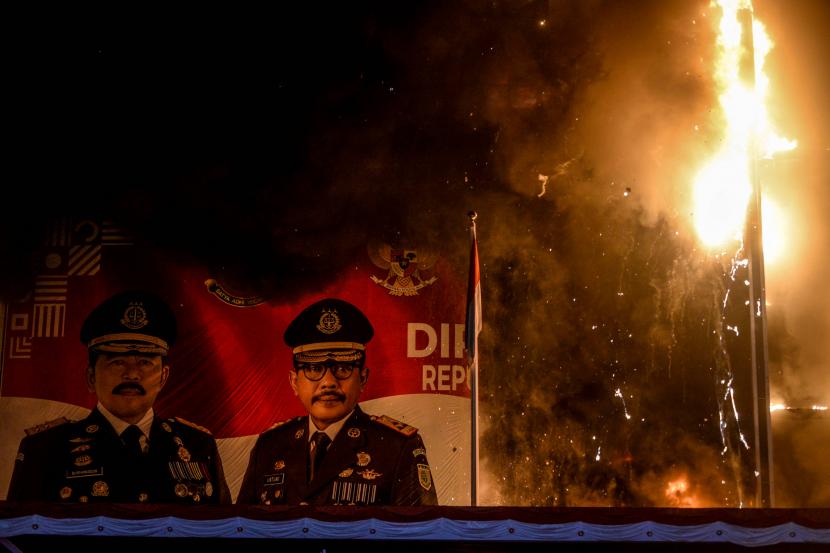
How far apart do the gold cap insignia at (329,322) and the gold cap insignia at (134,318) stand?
8.87 feet

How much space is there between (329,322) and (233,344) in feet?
5.03

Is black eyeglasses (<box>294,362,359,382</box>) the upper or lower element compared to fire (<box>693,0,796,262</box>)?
lower

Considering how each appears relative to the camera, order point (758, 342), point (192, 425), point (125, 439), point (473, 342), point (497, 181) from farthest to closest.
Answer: point (497, 181) < point (758, 342) < point (192, 425) < point (125, 439) < point (473, 342)

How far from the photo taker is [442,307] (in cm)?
1354

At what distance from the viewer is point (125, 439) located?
12.9 metres

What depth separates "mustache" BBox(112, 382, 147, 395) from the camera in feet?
43.0

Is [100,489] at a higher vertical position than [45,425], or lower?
lower

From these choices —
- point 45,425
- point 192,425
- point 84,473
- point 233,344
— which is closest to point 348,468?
point 192,425

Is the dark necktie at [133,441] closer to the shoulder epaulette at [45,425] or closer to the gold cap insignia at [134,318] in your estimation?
the shoulder epaulette at [45,425]

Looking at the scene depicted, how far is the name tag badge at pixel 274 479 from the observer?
→ 510 inches

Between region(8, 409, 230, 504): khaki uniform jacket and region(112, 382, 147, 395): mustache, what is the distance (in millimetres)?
434

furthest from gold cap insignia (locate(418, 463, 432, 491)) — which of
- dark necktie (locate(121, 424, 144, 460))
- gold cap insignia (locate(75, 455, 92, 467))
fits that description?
gold cap insignia (locate(75, 455, 92, 467))

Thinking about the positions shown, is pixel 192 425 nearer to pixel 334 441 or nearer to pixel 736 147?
pixel 334 441

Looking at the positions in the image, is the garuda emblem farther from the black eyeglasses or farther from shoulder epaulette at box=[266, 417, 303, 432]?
shoulder epaulette at box=[266, 417, 303, 432]
